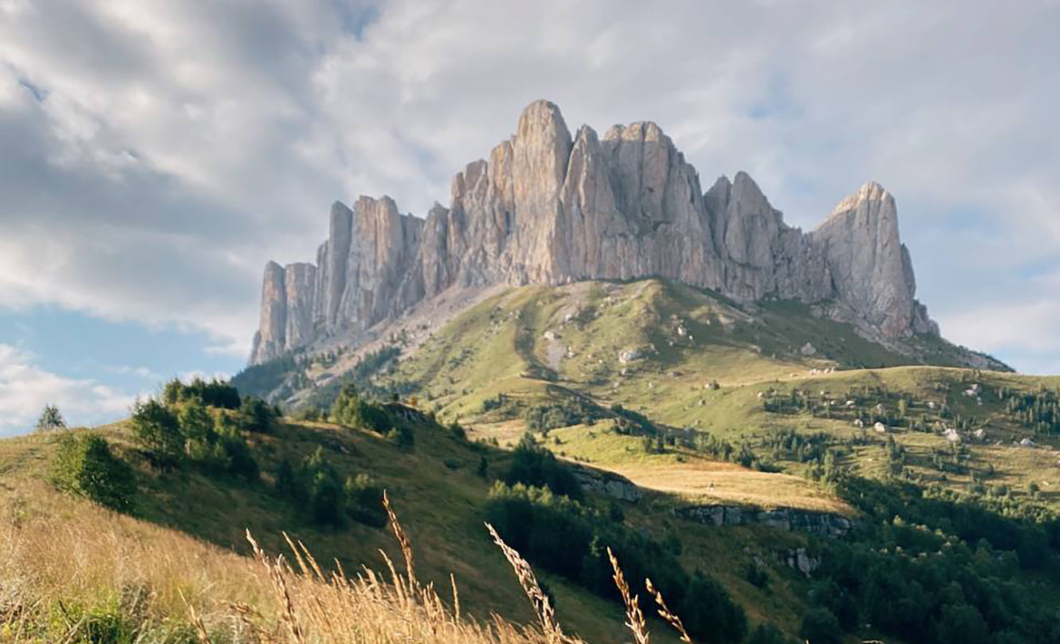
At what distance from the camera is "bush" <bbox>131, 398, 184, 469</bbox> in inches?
1587

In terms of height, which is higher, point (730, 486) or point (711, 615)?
point (730, 486)

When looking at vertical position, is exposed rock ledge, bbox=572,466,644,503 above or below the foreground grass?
below

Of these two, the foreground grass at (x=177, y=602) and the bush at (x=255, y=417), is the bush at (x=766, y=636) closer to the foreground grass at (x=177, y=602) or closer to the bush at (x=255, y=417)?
the bush at (x=255, y=417)

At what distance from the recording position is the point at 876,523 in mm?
97000

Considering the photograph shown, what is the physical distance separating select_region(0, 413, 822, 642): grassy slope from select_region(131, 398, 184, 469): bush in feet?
3.32

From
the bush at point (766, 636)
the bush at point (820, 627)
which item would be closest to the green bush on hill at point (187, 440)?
the bush at point (766, 636)

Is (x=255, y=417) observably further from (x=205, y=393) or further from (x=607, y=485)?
(x=607, y=485)

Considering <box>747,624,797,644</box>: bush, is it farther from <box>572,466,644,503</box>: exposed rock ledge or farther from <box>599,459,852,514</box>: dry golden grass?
<box>572,466,644,503</box>: exposed rock ledge

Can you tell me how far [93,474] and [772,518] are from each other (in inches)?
3052

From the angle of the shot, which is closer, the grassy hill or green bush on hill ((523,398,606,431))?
the grassy hill

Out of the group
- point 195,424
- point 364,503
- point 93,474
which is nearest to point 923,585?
point 364,503

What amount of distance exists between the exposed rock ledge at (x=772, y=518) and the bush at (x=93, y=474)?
217 ft

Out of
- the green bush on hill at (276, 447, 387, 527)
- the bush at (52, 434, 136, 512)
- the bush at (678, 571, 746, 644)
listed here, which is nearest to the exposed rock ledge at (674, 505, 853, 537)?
the bush at (678, 571, 746, 644)

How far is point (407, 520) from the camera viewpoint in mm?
50344
